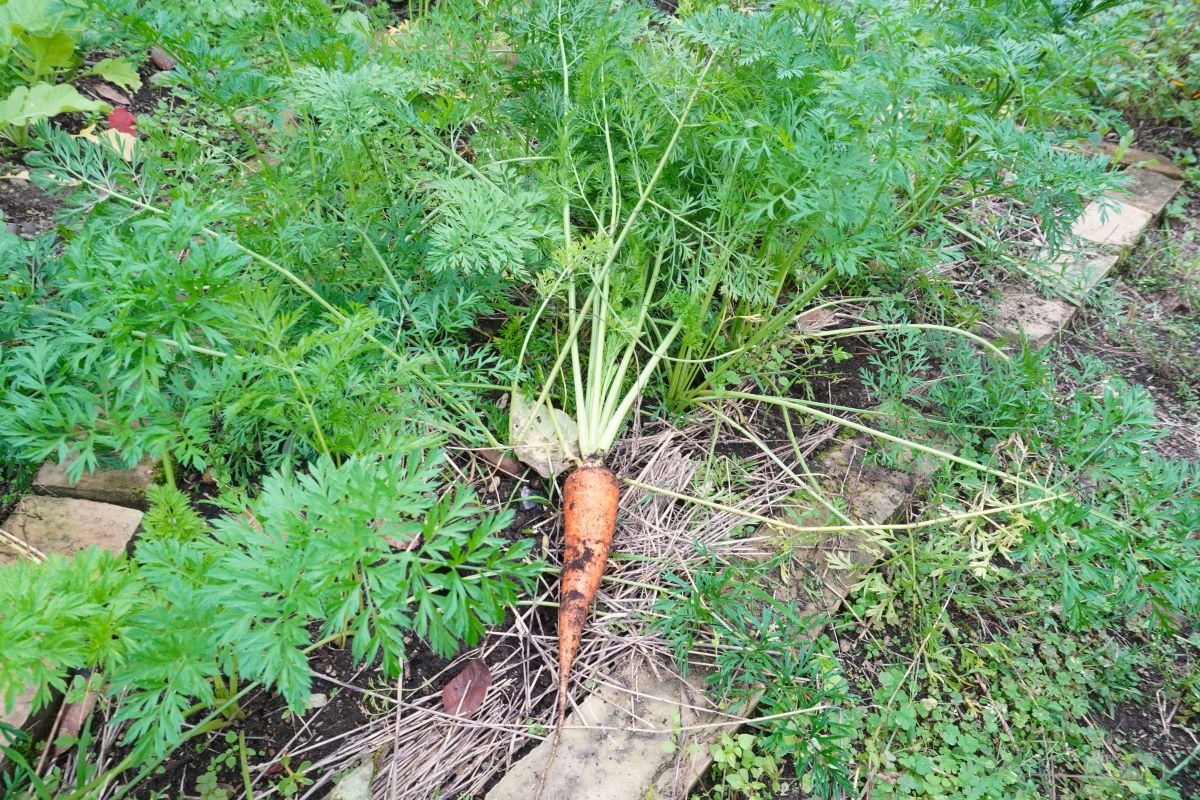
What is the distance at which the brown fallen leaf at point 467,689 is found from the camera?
5.21 feet

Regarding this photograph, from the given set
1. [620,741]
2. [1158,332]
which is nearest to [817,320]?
[1158,332]

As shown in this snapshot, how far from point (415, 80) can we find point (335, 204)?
460 millimetres

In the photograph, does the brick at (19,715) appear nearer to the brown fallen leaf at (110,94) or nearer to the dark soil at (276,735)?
the dark soil at (276,735)

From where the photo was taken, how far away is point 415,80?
182 centimetres

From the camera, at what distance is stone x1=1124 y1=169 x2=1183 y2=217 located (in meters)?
3.26

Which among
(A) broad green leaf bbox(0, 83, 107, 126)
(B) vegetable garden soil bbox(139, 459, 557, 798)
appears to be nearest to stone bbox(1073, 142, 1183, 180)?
(B) vegetable garden soil bbox(139, 459, 557, 798)

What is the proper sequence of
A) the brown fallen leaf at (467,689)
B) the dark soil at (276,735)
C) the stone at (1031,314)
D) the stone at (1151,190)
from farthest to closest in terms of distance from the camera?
the stone at (1151,190)
the stone at (1031,314)
the brown fallen leaf at (467,689)
the dark soil at (276,735)

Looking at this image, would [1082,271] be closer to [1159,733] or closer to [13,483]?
[1159,733]

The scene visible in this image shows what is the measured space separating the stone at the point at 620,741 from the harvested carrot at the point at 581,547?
73mm

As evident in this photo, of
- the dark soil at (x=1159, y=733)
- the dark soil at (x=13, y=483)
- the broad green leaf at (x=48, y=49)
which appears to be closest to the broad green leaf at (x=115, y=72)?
the broad green leaf at (x=48, y=49)

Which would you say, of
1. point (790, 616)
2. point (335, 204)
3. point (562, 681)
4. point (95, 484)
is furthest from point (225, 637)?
point (335, 204)

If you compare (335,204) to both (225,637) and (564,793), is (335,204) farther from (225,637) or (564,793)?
(564,793)

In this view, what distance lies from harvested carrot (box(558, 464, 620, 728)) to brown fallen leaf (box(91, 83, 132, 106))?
2397 mm

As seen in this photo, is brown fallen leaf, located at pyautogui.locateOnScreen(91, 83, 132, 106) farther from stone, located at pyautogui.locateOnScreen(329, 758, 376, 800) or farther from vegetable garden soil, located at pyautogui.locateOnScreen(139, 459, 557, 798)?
stone, located at pyautogui.locateOnScreen(329, 758, 376, 800)
